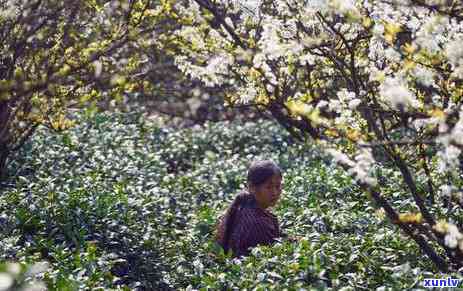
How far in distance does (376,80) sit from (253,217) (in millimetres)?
1616

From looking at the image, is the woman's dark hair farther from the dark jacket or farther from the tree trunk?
the tree trunk

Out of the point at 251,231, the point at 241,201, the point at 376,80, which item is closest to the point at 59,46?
the point at 241,201

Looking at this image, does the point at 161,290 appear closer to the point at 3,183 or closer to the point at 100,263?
the point at 100,263

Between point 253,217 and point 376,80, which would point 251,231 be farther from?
point 376,80

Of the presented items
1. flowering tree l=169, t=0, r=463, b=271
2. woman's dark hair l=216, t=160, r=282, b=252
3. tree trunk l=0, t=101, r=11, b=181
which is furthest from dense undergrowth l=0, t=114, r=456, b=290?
flowering tree l=169, t=0, r=463, b=271

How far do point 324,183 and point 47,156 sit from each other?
3.34 meters

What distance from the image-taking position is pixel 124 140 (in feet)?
38.0

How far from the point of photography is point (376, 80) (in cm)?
523

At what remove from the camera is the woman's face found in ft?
21.1

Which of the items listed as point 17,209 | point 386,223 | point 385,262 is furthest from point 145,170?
point 385,262

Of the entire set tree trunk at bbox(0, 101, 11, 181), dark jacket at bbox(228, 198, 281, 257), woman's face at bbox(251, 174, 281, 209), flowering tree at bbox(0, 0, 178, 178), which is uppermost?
flowering tree at bbox(0, 0, 178, 178)

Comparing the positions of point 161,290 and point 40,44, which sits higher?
point 40,44

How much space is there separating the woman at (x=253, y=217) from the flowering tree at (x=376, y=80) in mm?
484

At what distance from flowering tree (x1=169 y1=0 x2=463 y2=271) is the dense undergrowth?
0.35 m
